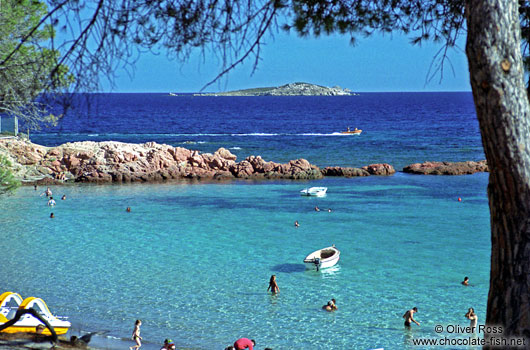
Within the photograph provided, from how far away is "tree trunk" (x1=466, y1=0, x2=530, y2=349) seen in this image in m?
4.24

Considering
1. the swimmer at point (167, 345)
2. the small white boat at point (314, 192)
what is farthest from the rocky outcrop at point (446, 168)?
the swimmer at point (167, 345)

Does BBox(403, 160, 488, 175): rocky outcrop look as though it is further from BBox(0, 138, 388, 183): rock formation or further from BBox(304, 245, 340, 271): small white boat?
BBox(304, 245, 340, 271): small white boat

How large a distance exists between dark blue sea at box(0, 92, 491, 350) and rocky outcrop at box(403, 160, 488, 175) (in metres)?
1.27

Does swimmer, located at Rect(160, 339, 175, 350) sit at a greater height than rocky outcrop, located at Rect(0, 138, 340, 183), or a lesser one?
lesser

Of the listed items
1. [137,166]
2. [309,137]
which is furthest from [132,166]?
[309,137]

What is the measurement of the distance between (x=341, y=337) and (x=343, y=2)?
28.3ft

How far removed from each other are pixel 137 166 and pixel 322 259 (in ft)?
74.9

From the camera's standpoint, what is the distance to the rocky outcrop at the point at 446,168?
42250 millimetres

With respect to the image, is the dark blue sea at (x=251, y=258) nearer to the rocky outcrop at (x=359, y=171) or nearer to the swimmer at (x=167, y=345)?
the swimmer at (x=167, y=345)

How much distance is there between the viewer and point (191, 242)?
23.5 m

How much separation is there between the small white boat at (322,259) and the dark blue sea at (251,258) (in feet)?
Answer: 0.86

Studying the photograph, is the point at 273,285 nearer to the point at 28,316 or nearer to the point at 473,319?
the point at 473,319

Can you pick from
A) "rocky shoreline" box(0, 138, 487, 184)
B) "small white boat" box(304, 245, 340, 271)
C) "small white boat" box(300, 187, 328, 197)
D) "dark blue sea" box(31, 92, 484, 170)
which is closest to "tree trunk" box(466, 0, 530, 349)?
"small white boat" box(304, 245, 340, 271)

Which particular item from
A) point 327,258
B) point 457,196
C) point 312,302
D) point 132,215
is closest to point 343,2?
point 312,302
